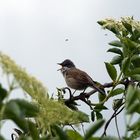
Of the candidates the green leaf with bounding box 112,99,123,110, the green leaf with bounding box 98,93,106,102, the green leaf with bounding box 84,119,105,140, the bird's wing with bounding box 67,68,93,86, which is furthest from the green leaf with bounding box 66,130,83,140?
the bird's wing with bounding box 67,68,93,86

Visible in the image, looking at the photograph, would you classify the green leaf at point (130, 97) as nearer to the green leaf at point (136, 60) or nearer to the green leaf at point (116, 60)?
the green leaf at point (136, 60)

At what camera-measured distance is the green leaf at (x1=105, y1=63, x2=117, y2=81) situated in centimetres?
269

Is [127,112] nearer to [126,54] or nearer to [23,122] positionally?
[23,122]

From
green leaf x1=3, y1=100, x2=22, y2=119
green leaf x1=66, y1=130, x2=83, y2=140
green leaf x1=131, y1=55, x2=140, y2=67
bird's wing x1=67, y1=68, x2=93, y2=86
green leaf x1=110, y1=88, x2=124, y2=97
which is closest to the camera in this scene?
green leaf x1=3, y1=100, x2=22, y2=119

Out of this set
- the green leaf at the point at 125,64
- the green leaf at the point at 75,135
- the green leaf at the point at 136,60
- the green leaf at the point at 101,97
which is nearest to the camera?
the green leaf at the point at 75,135

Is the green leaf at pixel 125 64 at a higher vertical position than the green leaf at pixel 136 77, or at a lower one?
higher

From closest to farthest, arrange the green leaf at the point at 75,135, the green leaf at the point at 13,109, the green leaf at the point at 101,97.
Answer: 1. the green leaf at the point at 13,109
2. the green leaf at the point at 75,135
3. the green leaf at the point at 101,97

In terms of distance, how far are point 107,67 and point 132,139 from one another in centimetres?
126

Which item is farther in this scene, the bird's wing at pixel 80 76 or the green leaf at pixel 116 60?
the bird's wing at pixel 80 76

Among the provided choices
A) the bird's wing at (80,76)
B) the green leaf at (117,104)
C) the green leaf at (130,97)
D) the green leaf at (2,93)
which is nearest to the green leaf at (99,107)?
the green leaf at (117,104)

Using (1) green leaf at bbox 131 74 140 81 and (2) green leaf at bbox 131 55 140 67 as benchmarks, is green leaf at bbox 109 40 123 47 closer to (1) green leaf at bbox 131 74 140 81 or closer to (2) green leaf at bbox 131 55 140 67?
(2) green leaf at bbox 131 55 140 67

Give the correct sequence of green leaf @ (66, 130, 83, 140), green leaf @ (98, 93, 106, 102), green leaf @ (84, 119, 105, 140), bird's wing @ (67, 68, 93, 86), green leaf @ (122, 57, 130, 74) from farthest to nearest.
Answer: bird's wing @ (67, 68, 93, 86) < green leaf @ (98, 93, 106, 102) < green leaf @ (122, 57, 130, 74) < green leaf @ (66, 130, 83, 140) < green leaf @ (84, 119, 105, 140)

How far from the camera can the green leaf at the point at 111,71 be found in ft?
8.84

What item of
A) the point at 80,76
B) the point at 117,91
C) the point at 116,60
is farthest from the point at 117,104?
the point at 80,76
